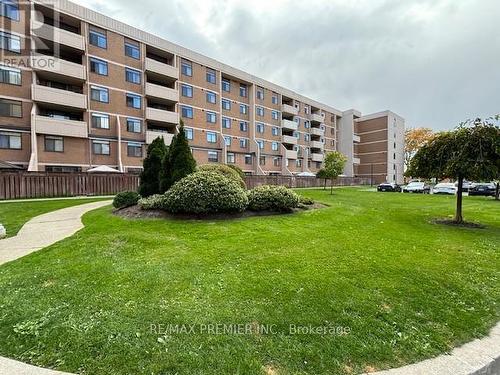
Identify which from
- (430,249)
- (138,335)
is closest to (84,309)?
(138,335)

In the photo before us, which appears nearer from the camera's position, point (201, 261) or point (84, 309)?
point (84, 309)

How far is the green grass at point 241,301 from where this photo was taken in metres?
2.79

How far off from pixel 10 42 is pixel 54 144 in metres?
8.07

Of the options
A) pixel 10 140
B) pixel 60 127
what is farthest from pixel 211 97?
pixel 10 140

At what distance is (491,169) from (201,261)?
992cm

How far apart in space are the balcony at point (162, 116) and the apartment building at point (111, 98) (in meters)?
0.10

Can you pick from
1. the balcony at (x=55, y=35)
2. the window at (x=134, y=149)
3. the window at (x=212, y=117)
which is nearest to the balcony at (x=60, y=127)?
the window at (x=134, y=149)

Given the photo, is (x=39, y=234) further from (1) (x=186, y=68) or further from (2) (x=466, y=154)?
(1) (x=186, y=68)

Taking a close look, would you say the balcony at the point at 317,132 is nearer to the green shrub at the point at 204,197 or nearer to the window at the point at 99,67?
the window at the point at 99,67

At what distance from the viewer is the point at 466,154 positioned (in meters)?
9.65

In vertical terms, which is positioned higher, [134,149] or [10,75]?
[10,75]

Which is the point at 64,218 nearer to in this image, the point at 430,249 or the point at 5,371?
the point at 5,371

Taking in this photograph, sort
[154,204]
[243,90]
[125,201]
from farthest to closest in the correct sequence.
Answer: [243,90]
[125,201]
[154,204]

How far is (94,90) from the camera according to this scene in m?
26.2
